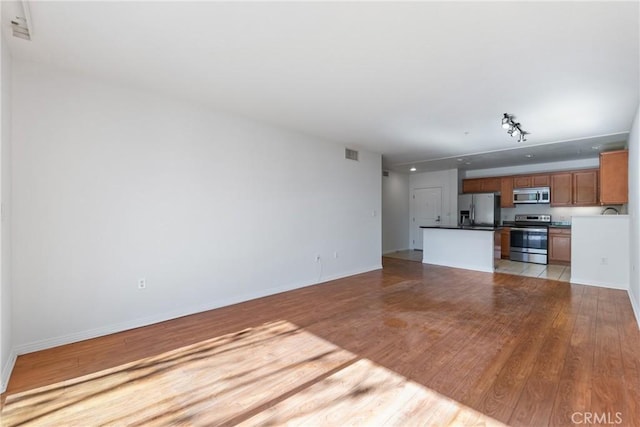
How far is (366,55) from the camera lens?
8.02 feet

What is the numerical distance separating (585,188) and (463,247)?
3108 millimetres

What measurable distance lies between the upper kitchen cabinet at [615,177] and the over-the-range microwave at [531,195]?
2.18 metres

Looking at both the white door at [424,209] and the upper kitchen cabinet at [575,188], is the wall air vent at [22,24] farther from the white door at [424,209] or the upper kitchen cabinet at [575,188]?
the upper kitchen cabinet at [575,188]

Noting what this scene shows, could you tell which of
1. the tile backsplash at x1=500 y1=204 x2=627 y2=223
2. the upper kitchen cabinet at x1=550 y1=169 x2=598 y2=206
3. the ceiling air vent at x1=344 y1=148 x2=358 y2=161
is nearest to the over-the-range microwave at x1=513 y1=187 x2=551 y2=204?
the upper kitchen cabinet at x1=550 y1=169 x2=598 y2=206

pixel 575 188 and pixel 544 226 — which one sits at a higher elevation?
pixel 575 188

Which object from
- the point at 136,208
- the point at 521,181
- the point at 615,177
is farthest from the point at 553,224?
the point at 136,208

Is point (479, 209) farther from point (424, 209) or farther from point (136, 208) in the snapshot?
point (136, 208)

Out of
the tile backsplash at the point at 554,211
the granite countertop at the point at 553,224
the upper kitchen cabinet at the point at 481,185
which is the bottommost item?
the granite countertop at the point at 553,224

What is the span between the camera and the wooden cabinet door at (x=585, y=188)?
6.43 metres

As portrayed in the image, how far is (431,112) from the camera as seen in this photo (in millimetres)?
→ 3760

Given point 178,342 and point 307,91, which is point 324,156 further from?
point 178,342

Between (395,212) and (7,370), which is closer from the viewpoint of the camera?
(7,370)

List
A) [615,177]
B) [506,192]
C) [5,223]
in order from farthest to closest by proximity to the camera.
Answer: [506,192]
[615,177]
[5,223]

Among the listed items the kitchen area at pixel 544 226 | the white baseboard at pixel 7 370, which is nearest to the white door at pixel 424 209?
the kitchen area at pixel 544 226
